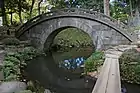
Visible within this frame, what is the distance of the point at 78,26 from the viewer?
57.0 ft

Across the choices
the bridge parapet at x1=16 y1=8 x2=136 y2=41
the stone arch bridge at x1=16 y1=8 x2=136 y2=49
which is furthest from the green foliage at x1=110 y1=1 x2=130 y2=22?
the bridge parapet at x1=16 y1=8 x2=136 y2=41

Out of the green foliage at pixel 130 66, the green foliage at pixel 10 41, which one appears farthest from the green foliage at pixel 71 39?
the green foliage at pixel 130 66

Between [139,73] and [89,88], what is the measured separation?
209cm

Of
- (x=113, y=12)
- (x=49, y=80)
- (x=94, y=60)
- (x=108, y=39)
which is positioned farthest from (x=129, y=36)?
(x=113, y=12)

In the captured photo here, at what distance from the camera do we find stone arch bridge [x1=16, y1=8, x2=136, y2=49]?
50.7 ft

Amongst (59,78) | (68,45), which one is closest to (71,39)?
(68,45)

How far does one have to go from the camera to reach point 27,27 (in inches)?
771

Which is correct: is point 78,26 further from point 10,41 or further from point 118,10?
point 118,10

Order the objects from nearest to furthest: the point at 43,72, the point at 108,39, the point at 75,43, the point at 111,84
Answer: the point at 111,84
the point at 43,72
the point at 108,39
the point at 75,43

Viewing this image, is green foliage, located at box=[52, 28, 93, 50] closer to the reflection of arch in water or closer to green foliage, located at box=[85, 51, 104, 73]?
the reflection of arch in water

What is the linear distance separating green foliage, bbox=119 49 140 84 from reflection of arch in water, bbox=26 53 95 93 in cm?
146

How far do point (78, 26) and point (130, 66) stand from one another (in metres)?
8.39

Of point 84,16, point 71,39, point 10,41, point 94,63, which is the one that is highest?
point 84,16

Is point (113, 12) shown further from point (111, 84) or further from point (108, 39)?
point (111, 84)
